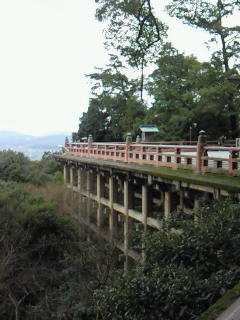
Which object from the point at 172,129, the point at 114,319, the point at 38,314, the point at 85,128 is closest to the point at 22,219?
the point at 38,314

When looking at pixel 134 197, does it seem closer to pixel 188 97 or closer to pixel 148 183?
pixel 148 183

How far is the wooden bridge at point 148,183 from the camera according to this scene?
9102mm

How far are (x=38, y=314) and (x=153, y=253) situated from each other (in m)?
6.61

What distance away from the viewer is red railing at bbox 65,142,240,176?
30.2 feet

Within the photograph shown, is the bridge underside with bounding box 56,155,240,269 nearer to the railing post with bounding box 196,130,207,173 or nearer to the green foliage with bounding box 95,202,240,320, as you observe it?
the railing post with bounding box 196,130,207,173

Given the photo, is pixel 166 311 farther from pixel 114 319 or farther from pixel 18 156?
pixel 18 156

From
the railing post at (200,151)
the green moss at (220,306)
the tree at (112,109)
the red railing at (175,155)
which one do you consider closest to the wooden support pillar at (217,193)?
the red railing at (175,155)

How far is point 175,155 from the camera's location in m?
11.3

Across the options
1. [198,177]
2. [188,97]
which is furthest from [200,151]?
[188,97]

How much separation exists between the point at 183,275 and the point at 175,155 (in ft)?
22.8

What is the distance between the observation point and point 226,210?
19.2 feet

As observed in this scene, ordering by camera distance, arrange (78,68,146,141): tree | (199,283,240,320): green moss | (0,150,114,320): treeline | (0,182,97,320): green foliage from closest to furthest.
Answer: (199,283,240,320): green moss < (0,150,114,320): treeline < (0,182,97,320): green foliage < (78,68,146,141): tree

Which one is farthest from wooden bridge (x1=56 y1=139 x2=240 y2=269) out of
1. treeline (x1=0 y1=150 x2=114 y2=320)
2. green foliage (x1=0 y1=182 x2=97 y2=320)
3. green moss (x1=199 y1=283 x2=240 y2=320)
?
green moss (x1=199 y1=283 x2=240 y2=320)

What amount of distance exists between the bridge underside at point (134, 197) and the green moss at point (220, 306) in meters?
3.46
